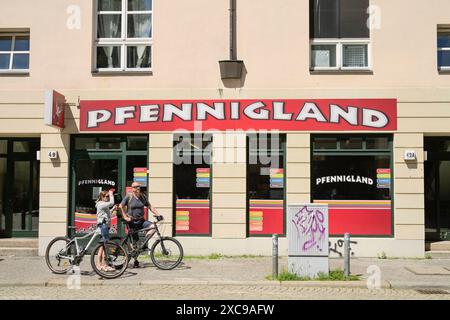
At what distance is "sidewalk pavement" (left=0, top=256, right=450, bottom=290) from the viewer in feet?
32.3

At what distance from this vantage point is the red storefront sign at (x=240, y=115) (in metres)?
13.2

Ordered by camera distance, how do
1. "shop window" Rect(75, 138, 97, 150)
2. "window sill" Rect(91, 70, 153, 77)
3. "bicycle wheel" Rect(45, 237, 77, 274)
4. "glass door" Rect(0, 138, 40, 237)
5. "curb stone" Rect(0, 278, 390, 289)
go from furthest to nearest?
"glass door" Rect(0, 138, 40, 237) < "shop window" Rect(75, 138, 97, 150) < "window sill" Rect(91, 70, 153, 77) < "bicycle wheel" Rect(45, 237, 77, 274) < "curb stone" Rect(0, 278, 390, 289)

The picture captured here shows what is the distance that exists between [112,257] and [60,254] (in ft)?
4.01

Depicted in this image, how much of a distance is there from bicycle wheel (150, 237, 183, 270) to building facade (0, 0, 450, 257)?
2004 mm

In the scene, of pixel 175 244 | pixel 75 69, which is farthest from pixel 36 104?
pixel 175 244

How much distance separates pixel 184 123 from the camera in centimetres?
1340

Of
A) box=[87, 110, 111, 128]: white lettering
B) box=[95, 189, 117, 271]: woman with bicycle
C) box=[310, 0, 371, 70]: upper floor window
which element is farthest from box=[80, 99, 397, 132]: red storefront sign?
box=[95, 189, 117, 271]: woman with bicycle

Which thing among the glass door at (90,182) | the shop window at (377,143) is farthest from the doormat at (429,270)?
the glass door at (90,182)

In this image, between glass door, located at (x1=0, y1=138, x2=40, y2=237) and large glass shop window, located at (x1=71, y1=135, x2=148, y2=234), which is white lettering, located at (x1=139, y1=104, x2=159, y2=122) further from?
glass door, located at (x1=0, y1=138, x2=40, y2=237)

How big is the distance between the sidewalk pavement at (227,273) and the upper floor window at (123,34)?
5028 millimetres

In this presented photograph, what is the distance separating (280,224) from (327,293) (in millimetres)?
4213

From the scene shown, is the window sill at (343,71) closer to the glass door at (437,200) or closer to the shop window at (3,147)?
the glass door at (437,200)

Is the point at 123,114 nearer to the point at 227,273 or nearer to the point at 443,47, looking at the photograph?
the point at 227,273

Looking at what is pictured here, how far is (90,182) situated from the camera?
13750 mm
